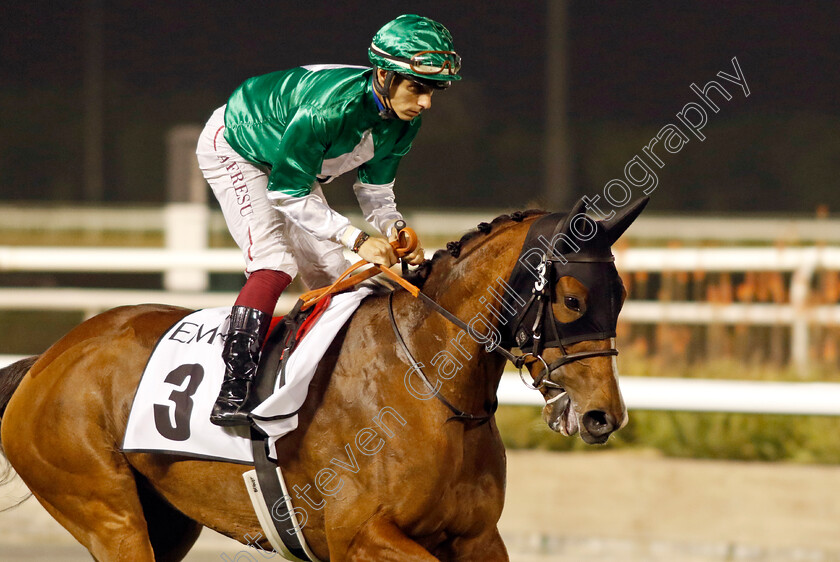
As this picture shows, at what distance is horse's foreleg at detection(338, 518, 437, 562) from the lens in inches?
113

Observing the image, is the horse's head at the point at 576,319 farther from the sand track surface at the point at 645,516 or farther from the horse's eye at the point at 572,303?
the sand track surface at the point at 645,516

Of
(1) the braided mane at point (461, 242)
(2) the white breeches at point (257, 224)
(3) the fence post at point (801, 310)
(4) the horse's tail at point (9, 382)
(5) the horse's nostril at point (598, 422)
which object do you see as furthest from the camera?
(3) the fence post at point (801, 310)

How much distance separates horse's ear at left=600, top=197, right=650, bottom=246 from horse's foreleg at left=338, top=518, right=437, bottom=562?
99cm

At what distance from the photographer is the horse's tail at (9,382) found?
149 inches

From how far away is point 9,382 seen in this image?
3.81 metres

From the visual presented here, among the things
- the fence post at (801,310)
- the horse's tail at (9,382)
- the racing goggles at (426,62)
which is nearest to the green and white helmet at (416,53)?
the racing goggles at (426,62)

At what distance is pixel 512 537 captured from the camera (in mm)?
5230

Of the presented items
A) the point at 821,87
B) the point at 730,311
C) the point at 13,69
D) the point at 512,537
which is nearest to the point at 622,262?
the point at 730,311

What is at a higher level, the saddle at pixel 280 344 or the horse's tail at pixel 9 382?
the saddle at pixel 280 344

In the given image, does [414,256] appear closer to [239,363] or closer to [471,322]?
[471,322]

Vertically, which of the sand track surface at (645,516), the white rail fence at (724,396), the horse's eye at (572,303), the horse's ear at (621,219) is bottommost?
the sand track surface at (645,516)

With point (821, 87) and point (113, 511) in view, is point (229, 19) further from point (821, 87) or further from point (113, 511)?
point (113, 511)

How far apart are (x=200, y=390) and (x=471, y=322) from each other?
90cm

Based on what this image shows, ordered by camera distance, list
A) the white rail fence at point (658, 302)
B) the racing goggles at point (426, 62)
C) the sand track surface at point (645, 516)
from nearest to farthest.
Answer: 1. the racing goggles at point (426, 62)
2. the sand track surface at point (645, 516)
3. the white rail fence at point (658, 302)
